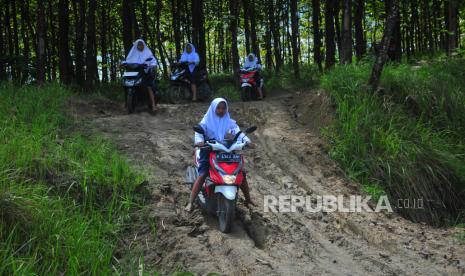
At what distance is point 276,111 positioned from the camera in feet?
35.9

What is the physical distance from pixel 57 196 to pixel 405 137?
20.4 ft

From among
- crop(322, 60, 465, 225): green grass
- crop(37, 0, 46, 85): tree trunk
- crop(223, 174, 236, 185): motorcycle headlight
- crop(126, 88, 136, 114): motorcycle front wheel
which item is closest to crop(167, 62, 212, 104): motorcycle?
crop(126, 88, 136, 114): motorcycle front wheel

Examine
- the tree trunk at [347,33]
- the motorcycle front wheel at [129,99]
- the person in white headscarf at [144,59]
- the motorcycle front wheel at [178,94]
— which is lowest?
the motorcycle front wheel at [129,99]

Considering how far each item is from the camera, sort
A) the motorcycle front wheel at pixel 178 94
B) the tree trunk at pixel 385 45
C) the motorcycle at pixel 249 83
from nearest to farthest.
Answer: the tree trunk at pixel 385 45
the motorcycle at pixel 249 83
the motorcycle front wheel at pixel 178 94

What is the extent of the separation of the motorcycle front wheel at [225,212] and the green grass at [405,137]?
3.12 metres

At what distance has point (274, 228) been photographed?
5.82 m

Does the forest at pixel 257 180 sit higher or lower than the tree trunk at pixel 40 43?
lower

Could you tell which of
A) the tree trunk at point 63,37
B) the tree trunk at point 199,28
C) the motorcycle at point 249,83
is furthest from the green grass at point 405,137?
the tree trunk at point 63,37

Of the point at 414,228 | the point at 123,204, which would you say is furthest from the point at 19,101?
the point at 414,228

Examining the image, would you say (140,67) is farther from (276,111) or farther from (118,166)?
(118,166)

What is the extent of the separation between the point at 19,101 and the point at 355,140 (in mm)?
6357

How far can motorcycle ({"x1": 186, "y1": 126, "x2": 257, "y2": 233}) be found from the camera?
537 centimetres

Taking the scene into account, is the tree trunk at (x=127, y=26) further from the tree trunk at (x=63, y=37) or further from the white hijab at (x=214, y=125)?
the white hijab at (x=214, y=125)

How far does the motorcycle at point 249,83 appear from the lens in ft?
43.9
